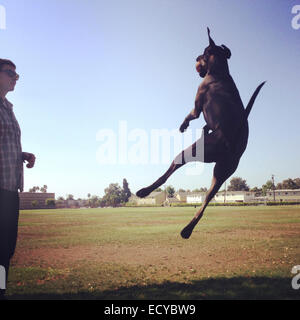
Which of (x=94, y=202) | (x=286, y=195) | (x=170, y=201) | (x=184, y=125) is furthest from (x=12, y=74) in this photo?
(x=94, y=202)

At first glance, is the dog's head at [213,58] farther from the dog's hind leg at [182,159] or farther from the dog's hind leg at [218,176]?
the dog's hind leg at [218,176]

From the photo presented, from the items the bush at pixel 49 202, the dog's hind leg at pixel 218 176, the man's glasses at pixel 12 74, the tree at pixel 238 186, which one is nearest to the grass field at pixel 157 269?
the dog's hind leg at pixel 218 176

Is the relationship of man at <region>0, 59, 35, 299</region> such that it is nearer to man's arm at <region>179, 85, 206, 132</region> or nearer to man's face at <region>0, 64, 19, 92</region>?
man's face at <region>0, 64, 19, 92</region>

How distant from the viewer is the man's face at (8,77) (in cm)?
365

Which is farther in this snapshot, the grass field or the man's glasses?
the grass field

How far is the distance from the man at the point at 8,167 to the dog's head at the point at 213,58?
2.72 metres

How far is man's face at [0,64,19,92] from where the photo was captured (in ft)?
12.0

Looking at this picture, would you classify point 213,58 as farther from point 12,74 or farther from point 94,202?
point 94,202

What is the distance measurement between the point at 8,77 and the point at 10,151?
3.66 feet

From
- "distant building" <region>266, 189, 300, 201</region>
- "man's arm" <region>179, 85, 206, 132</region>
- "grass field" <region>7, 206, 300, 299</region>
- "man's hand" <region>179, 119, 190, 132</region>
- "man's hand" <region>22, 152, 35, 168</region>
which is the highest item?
"man's arm" <region>179, 85, 206, 132</region>

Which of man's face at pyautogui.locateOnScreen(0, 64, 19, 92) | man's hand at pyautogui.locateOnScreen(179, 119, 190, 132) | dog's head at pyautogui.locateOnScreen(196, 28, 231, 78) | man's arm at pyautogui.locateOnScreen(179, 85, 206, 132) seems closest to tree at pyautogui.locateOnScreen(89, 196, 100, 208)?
man's face at pyautogui.locateOnScreen(0, 64, 19, 92)

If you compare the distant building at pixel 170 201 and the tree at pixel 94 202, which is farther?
the tree at pixel 94 202
